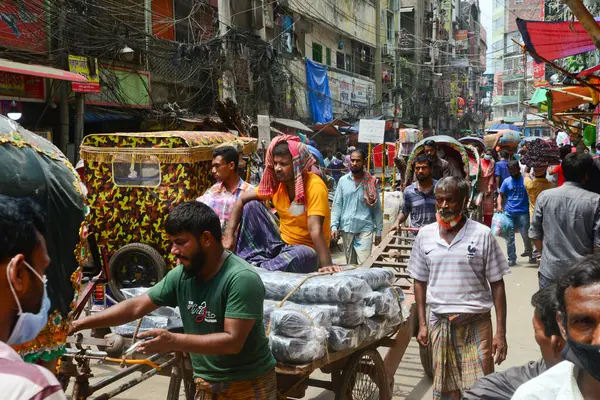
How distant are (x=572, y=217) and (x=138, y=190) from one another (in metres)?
4.79

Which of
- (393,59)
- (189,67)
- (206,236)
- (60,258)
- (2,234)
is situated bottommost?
(60,258)

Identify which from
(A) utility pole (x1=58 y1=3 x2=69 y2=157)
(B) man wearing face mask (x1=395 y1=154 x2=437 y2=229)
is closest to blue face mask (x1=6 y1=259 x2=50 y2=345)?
(B) man wearing face mask (x1=395 y1=154 x2=437 y2=229)

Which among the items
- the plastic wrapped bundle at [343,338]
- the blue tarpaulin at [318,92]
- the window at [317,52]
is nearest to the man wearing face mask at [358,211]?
the plastic wrapped bundle at [343,338]

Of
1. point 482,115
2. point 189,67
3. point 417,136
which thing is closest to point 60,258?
point 189,67

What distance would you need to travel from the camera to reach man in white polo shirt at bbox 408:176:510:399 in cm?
391

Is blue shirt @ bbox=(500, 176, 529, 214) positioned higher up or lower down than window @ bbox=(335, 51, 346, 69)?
lower down

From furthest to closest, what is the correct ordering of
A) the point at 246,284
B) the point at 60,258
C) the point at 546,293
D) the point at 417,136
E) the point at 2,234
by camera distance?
the point at 417,136 → the point at 60,258 → the point at 246,284 → the point at 546,293 → the point at 2,234

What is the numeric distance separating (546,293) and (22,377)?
61.3 inches

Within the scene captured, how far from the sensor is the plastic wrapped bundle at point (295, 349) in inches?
135

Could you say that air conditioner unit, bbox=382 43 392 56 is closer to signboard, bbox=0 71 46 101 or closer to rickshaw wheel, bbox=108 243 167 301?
signboard, bbox=0 71 46 101

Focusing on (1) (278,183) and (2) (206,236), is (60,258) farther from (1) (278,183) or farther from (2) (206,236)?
(1) (278,183)

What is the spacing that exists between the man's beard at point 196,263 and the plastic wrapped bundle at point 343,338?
1094mm

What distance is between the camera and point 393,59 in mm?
45312

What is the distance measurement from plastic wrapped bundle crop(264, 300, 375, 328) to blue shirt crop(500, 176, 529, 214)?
739 centimetres
